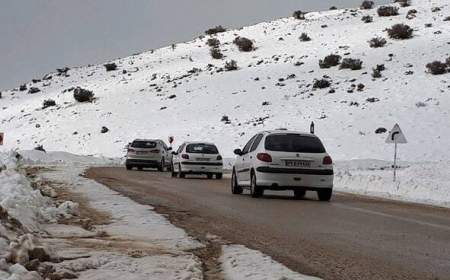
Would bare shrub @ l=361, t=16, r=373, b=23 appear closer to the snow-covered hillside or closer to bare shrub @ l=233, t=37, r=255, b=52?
the snow-covered hillside

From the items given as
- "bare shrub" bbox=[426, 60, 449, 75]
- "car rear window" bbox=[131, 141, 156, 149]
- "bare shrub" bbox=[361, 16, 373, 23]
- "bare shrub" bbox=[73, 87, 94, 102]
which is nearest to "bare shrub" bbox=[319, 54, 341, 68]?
"bare shrub" bbox=[426, 60, 449, 75]

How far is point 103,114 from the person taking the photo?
7356 cm

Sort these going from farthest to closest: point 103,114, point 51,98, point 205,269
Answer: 1. point 51,98
2. point 103,114
3. point 205,269

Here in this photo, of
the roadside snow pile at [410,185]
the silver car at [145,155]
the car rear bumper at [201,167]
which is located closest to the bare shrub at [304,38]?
the silver car at [145,155]

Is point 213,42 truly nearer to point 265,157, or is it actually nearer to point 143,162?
point 143,162

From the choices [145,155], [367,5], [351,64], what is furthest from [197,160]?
[367,5]

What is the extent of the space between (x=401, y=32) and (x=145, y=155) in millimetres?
45042

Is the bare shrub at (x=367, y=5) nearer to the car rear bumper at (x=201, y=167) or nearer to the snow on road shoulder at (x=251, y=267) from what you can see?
the car rear bumper at (x=201, y=167)

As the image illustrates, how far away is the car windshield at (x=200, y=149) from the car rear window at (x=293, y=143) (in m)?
11.5

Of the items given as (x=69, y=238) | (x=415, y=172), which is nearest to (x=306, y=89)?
(x=415, y=172)

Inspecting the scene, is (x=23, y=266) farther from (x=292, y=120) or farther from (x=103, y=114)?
(x=103, y=114)

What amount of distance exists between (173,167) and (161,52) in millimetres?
68817

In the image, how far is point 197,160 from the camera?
2984 cm

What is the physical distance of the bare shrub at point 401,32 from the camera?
2960 inches
